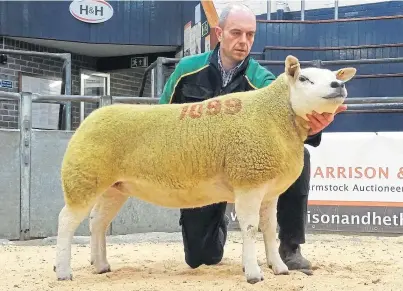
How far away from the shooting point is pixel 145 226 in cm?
668

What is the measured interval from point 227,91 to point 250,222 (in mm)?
1111

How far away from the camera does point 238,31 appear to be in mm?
3807

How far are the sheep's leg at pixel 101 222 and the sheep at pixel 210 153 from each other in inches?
8.8

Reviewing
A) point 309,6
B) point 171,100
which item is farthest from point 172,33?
point 171,100

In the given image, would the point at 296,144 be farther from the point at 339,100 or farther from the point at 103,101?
the point at 103,101

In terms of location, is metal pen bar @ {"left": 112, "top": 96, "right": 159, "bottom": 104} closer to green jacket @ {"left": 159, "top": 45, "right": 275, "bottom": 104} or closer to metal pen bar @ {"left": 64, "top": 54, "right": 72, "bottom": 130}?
metal pen bar @ {"left": 64, "top": 54, "right": 72, "bottom": 130}

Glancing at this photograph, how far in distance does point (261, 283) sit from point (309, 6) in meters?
11.8

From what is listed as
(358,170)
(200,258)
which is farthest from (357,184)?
(200,258)

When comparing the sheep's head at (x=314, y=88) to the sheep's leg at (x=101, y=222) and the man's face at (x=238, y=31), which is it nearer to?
the man's face at (x=238, y=31)

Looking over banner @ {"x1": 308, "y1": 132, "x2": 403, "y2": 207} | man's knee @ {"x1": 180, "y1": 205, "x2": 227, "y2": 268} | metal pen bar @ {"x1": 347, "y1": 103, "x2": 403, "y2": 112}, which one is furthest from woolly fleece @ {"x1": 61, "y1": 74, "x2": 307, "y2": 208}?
metal pen bar @ {"x1": 347, "y1": 103, "x2": 403, "y2": 112}

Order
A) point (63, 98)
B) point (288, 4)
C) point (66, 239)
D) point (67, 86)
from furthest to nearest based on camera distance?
point (288, 4) < point (67, 86) < point (63, 98) < point (66, 239)

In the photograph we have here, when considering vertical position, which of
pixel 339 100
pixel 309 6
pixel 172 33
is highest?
pixel 309 6

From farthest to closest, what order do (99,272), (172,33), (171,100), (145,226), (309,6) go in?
(309,6), (172,33), (145,226), (171,100), (99,272)

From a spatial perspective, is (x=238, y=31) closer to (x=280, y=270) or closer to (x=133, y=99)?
(x=280, y=270)
